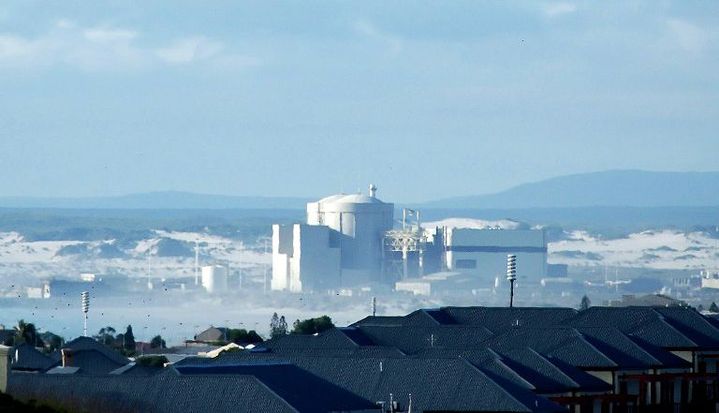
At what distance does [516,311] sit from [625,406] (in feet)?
61.7

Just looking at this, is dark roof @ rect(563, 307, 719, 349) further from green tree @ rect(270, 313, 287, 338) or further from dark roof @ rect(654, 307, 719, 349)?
green tree @ rect(270, 313, 287, 338)

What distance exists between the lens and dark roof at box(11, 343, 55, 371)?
51619mm

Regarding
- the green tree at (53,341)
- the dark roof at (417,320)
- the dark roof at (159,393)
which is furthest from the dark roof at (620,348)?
the green tree at (53,341)

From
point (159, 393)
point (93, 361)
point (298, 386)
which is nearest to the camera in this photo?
point (159, 393)

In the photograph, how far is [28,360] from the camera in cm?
5484

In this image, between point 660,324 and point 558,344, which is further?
point 660,324

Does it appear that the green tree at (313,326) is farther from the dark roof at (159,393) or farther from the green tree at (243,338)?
the dark roof at (159,393)

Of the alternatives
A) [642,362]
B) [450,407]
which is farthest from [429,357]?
[642,362]

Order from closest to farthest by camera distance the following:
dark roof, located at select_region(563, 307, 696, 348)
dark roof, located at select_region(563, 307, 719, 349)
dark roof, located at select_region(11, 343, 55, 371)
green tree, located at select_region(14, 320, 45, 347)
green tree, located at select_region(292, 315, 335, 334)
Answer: dark roof, located at select_region(11, 343, 55, 371) → dark roof, located at select_region(563, 307, 696, 348) → dark roof, located at select_region(563, 307, 719, 349) → green tree, located at select_region(14, 320, 45, 347) → green tree, located at select_region(292, 315, 335, 334)

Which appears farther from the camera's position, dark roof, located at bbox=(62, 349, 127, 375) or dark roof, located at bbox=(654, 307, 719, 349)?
dark roof, located at bbox=(654, 307, 719, 349)

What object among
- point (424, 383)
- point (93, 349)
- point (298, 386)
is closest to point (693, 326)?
point (93, 349)

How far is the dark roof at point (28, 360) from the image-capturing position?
51.6 m

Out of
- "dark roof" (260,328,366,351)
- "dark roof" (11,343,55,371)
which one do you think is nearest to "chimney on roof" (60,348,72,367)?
"dark roof" (11,343,55,371)

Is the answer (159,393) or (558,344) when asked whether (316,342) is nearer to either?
(558,344)
